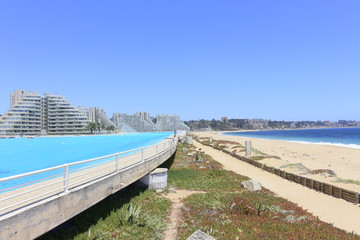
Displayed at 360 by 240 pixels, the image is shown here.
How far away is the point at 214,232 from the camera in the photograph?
31.4 feet

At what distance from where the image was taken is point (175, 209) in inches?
511

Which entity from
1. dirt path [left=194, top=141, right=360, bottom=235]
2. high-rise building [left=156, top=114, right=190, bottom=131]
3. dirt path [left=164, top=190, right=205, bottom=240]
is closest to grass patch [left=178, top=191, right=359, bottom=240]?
dirt path [left=164, top=190, right=205, bottom=240]

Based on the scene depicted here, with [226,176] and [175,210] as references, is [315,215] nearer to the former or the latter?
[175,210]

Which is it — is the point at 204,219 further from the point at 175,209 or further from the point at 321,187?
the point at 321,187

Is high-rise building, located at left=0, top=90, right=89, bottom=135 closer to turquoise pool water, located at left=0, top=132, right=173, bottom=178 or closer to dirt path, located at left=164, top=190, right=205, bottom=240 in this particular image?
turquoise pool water, located at left=0, top=132, right=173, bottom=178

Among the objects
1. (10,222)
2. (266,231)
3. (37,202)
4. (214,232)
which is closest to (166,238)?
(214,232)

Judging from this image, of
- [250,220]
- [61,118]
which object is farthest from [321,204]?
[61,118]

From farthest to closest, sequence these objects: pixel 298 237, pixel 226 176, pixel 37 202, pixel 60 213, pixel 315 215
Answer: pixel 226 176 → pixel 315 215 → pixel 298 237 → pixel 60 213 → pixel 37 202

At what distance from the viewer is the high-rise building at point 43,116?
429ft

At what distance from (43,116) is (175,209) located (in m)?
149

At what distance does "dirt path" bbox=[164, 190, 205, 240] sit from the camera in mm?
10018

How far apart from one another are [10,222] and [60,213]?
1.83 meters

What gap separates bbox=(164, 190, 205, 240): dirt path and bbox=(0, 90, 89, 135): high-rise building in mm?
134559

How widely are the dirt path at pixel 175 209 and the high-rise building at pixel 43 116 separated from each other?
13456cm
